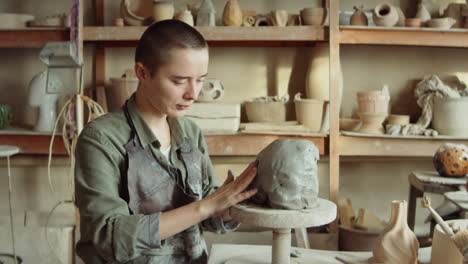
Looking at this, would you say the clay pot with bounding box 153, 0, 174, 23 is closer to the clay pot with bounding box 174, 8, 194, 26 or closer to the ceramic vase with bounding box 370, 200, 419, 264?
the clay pot with bounding box 174, 8, 194, 26

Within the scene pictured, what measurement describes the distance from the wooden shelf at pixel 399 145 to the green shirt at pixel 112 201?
2159mm

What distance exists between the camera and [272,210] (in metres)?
1.55

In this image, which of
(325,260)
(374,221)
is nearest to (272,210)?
(325,260)

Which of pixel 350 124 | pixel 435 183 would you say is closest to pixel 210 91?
pixel 350 124

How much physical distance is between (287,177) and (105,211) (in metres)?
0.55

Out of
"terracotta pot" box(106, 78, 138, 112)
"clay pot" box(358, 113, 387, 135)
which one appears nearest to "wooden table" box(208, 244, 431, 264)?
"clay pot" box(358, 113, 387, 135)

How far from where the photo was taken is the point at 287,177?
1.59 m

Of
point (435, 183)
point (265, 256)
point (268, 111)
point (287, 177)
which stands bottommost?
point (265, 256)

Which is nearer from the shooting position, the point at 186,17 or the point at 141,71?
the point at 141,71

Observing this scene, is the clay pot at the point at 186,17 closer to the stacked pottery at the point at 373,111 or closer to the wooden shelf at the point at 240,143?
the wooden shelf at the point at 240,143

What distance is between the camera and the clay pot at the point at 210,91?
3639mm

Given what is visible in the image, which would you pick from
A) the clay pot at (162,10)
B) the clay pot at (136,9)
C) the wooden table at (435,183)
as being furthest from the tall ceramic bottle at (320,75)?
the clay pot at (136,9)

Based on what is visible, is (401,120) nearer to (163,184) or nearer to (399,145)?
→ (399,145)

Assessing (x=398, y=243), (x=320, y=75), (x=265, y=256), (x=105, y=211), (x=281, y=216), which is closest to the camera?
(x=105, y=211)
